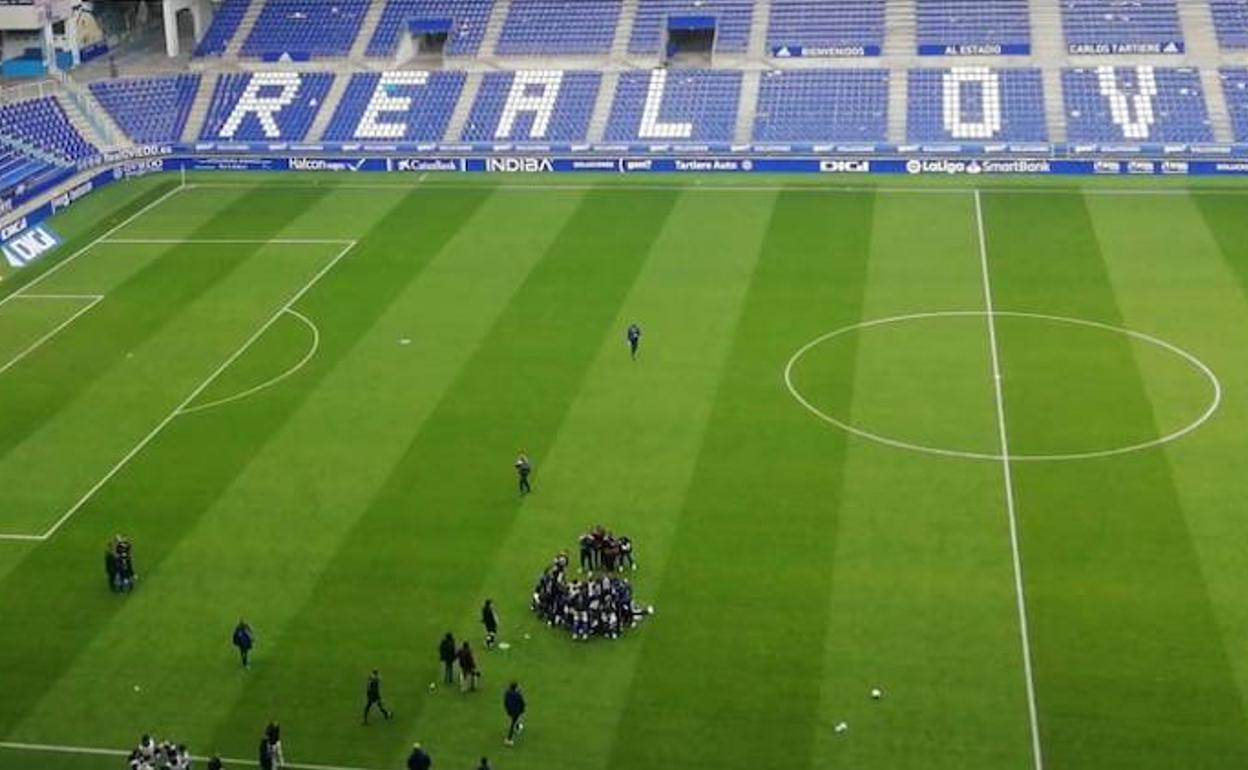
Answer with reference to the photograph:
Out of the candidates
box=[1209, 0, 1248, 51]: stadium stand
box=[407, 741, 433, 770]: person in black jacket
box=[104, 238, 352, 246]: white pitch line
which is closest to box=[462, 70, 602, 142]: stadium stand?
box=[104, 238, 352, 246]: white pitch line

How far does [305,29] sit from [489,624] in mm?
62453

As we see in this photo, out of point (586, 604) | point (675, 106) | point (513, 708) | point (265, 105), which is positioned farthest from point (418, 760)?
point (265, 105)

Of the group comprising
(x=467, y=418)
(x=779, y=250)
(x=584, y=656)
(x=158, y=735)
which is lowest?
(x=158, y=735)

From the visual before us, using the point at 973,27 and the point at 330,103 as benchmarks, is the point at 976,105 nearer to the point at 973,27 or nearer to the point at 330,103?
the point at 973,27

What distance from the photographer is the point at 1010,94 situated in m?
81.8

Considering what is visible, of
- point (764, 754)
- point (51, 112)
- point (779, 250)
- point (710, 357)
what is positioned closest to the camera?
point (764, 754)

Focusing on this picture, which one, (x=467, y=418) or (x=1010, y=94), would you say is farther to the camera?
(x=1010, y=94)

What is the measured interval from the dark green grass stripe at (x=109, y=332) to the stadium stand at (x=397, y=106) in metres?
13.1

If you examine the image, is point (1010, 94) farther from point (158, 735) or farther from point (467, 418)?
point (158, 735)

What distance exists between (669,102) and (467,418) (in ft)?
125

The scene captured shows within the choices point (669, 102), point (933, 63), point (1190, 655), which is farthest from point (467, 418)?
point (933, 63)

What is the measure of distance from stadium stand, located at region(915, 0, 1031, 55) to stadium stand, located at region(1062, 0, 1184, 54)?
2293 mm

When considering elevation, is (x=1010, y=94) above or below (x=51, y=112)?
above

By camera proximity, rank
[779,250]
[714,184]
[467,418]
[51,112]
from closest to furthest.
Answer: [467,418] < [779,250] < [714,184] < [51,112]
